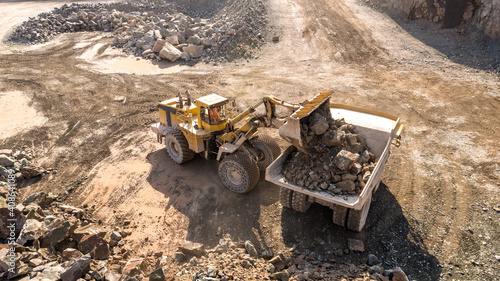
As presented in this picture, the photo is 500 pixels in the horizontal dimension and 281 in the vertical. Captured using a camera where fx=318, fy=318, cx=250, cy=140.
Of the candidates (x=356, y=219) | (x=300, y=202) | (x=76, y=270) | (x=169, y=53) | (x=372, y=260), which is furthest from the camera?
(x=169, y=53)

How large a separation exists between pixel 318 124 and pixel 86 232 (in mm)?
5591

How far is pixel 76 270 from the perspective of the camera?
18.2 feet

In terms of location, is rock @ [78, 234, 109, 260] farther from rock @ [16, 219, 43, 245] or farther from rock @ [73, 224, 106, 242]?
rock @ [16, 219, 43, 245]

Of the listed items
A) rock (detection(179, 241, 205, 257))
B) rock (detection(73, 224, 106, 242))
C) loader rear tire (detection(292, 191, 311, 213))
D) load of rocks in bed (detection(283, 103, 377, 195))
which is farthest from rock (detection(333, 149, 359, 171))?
rock (detection(73, 224, 106, 242))

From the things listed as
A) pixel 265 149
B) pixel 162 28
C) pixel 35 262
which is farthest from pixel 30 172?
pixel 162 28

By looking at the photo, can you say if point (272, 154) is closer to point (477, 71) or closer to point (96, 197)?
point (96, 197)

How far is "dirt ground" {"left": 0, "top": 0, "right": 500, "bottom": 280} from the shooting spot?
23.9ft

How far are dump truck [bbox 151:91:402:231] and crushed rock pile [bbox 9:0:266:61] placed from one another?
10656mm

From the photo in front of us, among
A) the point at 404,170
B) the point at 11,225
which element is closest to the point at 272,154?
the point at 404,170

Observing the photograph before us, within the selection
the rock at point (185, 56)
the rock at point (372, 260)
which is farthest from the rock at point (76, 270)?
the rock at point (185, 56)

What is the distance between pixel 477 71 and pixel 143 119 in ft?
54.4

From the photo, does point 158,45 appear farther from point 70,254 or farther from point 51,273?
point 51,273

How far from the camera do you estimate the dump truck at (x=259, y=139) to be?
6.95 meters

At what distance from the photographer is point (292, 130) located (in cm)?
690
